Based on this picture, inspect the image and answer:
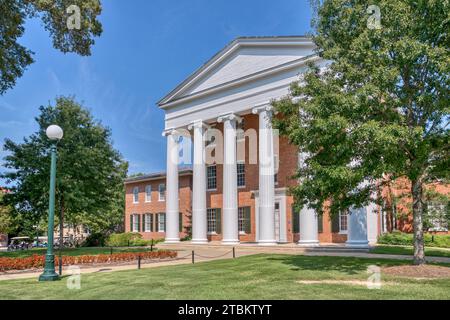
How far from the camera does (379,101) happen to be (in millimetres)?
13398

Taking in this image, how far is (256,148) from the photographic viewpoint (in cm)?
3180

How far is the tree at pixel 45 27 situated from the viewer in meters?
21.4

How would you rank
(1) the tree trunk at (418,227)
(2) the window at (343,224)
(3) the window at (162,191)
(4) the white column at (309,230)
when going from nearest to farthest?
(1) the tree trunk at (418,227), (4) the white column at (309,230), (2) the window at (343,224), (3) the window at (162,191)

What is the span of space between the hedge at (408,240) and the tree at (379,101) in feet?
38.6

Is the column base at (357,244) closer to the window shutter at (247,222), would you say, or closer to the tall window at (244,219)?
the window shutter at (247,222)

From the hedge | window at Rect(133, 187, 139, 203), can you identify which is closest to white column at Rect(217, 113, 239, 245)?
the hedge

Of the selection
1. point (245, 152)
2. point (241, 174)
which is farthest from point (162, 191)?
point (245, 152)

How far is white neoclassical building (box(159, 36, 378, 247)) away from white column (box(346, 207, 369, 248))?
51 millimetres

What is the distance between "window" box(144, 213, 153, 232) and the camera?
41219 mm

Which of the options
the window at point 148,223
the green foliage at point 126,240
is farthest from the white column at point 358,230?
the window at point 148,223

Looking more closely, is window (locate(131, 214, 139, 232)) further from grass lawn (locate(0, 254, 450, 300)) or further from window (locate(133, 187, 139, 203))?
grass lawn (locate(0, 254, 450, 300))

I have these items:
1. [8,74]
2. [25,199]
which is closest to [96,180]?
[25,199]

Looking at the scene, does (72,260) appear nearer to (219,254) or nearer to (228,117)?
(219,254)
